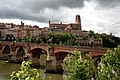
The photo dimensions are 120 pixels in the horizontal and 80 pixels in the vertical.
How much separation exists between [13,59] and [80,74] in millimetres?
44383

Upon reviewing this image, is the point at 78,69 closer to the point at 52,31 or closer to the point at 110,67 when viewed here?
the point at 110,67

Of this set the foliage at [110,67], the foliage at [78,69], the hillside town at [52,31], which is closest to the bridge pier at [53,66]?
the foliage at [78,69]

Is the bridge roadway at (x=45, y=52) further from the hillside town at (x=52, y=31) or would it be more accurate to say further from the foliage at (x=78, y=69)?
the hillside town at (x=52, y=31)

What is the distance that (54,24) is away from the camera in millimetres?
140125

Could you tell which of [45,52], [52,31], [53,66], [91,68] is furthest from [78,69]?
[52,31]

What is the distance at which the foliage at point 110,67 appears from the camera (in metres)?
17.6

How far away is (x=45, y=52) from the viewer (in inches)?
2130

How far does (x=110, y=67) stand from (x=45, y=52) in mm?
36490

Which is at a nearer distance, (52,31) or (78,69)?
(78,69)

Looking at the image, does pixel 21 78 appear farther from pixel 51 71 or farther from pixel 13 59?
pixel 13 59

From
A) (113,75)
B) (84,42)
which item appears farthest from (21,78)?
(84,42)

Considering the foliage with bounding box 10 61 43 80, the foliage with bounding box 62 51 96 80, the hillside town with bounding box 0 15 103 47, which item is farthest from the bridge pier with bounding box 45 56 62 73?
the hillside town with bounding box 0 15 103 47

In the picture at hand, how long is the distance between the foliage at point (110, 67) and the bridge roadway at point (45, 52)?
2032cm

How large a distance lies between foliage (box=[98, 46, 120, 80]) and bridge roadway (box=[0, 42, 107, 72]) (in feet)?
66.7
